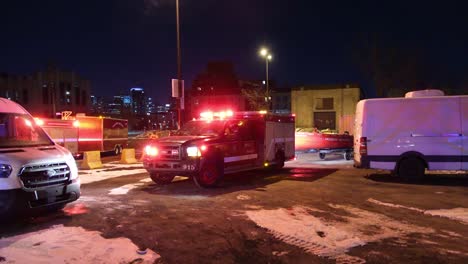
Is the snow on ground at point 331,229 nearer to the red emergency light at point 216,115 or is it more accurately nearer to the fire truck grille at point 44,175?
the fire truck grille at point 44,175

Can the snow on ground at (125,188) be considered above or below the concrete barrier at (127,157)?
below

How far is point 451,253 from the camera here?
6258 millimetres

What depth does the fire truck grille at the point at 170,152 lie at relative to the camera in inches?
466

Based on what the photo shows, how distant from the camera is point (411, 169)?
44.1 feet

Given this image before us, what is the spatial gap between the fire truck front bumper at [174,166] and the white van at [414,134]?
217 inches

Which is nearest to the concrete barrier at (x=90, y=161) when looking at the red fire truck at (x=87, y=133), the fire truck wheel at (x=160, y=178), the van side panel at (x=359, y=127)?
the red fire truck at (x=87, y=133)

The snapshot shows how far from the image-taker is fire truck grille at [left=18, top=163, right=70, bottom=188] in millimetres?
7590

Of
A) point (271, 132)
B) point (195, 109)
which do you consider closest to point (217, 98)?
point (195, 109)

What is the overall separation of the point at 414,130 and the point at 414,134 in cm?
12

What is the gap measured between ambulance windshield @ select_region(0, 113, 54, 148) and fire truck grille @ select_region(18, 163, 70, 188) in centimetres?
88

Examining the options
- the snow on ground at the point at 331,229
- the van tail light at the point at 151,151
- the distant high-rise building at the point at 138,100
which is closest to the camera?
the snow on ground at the point at 331,229

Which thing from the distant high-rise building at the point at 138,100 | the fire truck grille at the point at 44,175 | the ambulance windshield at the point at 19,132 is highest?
the distant high-rise building at the point at 138,100

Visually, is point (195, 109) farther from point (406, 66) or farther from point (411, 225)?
point (411, 225)

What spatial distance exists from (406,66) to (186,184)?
1509 inches
